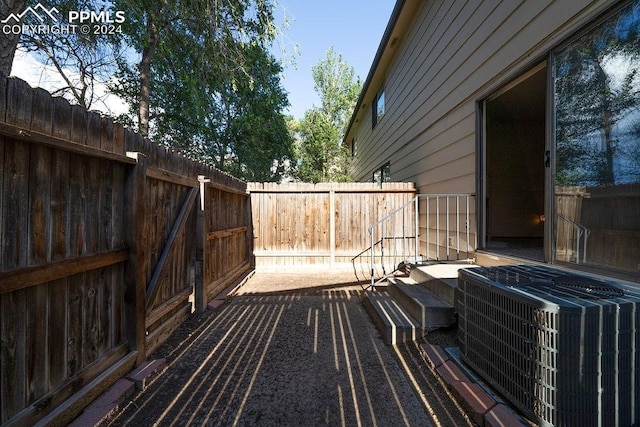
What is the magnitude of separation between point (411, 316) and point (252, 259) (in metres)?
4.22

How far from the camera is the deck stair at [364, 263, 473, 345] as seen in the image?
9.39ft

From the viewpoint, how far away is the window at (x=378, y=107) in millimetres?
8711

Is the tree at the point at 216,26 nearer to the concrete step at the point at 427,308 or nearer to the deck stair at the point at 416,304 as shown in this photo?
the deck stair at the point at 416,304

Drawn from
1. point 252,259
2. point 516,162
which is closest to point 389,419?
point 252,259

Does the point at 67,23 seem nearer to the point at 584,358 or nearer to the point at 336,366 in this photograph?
the point at 336,366

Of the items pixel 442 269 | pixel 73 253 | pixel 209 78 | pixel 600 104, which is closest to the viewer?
pixel 73 253

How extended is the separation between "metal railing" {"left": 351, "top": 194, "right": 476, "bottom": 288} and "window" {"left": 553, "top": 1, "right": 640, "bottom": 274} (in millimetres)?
1375

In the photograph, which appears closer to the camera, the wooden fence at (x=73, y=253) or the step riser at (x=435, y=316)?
the wooden fence at (x=73, y=253)

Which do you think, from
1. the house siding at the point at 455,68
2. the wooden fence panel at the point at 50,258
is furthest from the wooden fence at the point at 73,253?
the house siding at the point at 455,68

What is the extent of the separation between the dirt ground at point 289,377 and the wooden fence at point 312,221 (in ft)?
9.08

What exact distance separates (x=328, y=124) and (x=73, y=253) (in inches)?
701

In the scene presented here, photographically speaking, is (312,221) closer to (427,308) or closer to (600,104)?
(427,308)

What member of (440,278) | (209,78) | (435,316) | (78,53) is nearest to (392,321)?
(435,316)

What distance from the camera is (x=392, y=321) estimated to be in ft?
9.98
